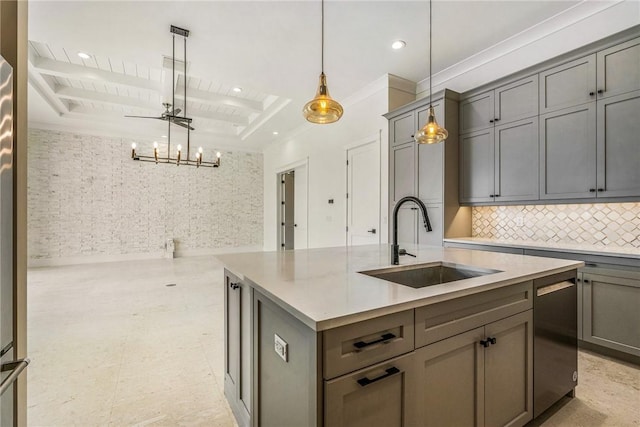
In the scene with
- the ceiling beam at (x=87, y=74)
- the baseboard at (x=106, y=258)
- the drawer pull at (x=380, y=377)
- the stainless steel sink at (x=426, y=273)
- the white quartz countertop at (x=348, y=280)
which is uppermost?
the ceiling beam at (x=87, y=74)

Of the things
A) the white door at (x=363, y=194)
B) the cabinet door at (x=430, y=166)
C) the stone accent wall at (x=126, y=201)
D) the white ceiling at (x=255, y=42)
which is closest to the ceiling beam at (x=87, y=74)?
the white ceiling at (x=255, y=42)

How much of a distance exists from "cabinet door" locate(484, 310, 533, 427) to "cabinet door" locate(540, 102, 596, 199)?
181 cm

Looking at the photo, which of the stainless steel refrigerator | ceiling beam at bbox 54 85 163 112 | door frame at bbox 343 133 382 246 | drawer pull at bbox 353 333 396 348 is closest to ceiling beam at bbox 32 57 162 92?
ceiling beam at bbox 54 85 163 112

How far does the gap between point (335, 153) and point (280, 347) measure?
14.6 feet

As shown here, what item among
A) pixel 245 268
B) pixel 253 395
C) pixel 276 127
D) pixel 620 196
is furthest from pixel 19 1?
pixel 276 127

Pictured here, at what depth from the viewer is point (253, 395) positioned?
55.2 inches

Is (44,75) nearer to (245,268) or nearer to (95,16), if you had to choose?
(95,16)

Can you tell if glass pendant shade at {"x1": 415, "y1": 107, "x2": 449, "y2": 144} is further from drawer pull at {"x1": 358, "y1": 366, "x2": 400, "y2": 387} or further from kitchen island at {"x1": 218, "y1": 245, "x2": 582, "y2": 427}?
drawer pull at {"x1": 358, "y1": 366, "x2": 400, "y2": 387}

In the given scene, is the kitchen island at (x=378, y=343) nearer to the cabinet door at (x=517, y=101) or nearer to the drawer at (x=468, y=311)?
the drawer at (x=468, y=311)

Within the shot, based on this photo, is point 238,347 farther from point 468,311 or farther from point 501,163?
point 501,163

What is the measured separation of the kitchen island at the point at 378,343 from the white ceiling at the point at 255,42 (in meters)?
2.43

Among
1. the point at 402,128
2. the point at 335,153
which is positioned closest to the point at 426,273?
the point at 402,128

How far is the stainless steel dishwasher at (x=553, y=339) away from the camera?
160 centimetres

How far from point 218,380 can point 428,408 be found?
5.27ft
